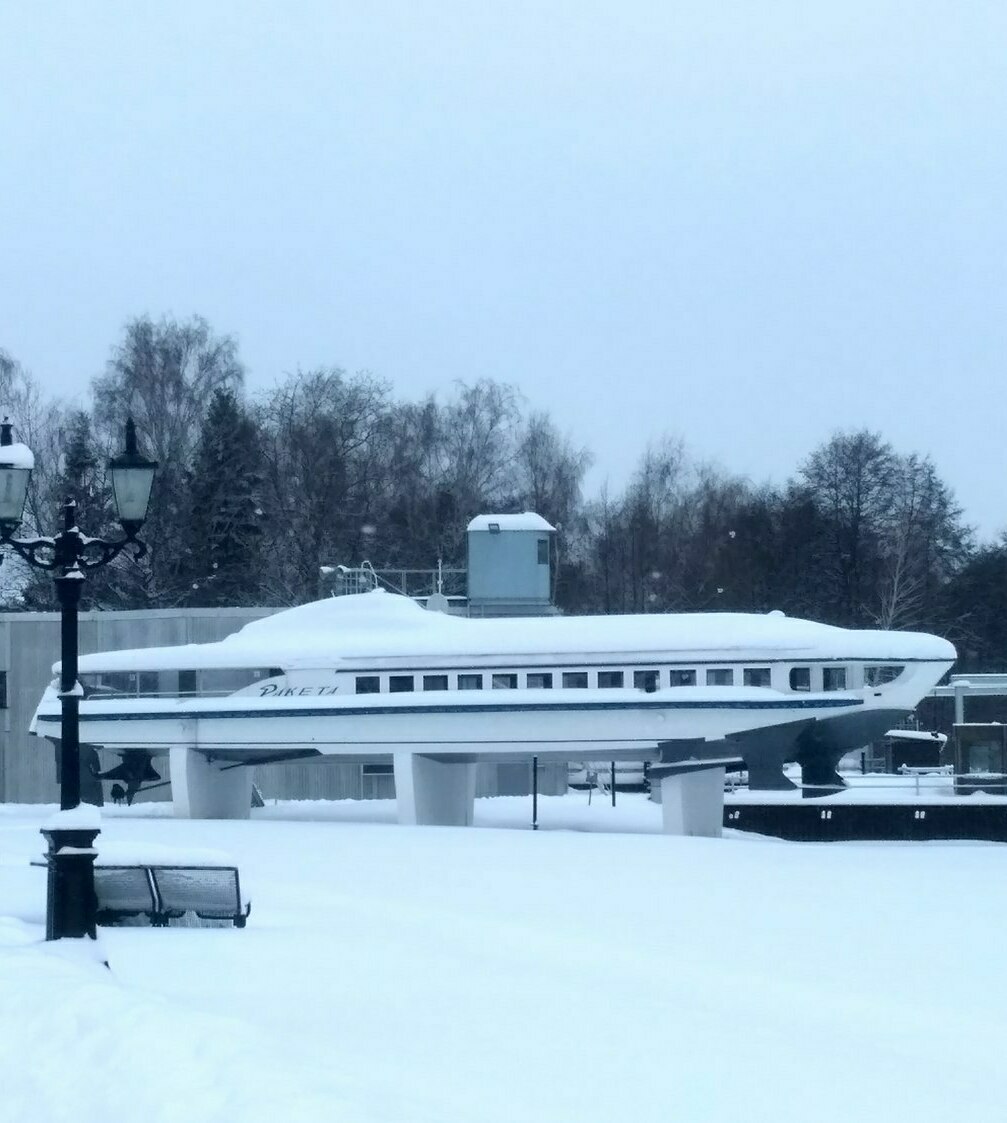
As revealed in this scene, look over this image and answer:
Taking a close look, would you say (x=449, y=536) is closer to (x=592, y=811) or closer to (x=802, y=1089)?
(x=592, y=811)

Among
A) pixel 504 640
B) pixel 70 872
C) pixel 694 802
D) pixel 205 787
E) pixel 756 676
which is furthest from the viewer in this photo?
pixel 205 787

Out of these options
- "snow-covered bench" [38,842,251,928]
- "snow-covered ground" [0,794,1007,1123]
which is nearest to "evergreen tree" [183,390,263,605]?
"snow-covered ground" [0,794,1007,1123]

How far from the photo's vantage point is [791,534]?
2682 inches

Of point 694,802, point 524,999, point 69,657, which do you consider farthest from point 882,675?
point 524,999

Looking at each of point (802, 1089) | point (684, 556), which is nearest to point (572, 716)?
point (802, 1089)

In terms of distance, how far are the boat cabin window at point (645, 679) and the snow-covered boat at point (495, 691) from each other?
2 centimetres

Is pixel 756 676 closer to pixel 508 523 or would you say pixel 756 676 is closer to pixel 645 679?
pixel 645 679

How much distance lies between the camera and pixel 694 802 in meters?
26.9

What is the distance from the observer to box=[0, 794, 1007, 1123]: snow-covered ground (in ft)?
24.7

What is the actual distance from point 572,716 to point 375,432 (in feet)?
140

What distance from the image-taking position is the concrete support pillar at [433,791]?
28609mm

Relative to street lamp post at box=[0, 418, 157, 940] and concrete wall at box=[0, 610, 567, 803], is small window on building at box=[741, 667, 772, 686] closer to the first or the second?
concrete wall at box=[0, 610, 567, 803]

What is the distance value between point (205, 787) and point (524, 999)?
20887 millimetres

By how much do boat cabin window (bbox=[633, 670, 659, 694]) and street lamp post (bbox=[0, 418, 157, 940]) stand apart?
14.6 m
